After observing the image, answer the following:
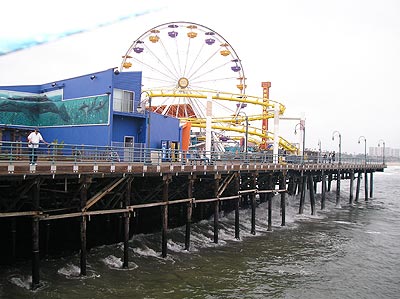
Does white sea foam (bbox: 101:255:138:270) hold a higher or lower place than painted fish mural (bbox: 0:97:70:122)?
lower

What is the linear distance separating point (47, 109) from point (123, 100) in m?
6.94

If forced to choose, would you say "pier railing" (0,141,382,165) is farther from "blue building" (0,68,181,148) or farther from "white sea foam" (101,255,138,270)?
"white sea foam" (101,255,138,270)

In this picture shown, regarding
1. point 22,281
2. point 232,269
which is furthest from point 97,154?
point 232,269

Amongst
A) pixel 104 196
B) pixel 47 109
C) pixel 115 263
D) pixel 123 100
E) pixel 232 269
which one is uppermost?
pixel 123 100

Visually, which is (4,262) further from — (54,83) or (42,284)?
(54,83)

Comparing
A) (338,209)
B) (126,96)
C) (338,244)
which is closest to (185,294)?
(338,244)

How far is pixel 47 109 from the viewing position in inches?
1210

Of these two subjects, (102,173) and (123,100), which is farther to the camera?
(123,100)

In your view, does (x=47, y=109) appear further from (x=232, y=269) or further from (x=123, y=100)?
(x=232, y=269)

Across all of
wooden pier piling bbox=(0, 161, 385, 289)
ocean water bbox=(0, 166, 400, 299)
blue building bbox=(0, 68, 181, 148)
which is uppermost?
blue building bbox=(0, 68, 181, 148)

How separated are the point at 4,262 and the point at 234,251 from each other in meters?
11.9

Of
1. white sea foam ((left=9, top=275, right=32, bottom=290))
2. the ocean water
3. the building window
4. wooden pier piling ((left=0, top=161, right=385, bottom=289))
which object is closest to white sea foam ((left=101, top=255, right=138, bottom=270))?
the ocean water

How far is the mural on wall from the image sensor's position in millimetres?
27438

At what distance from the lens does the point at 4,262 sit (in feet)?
60.8
